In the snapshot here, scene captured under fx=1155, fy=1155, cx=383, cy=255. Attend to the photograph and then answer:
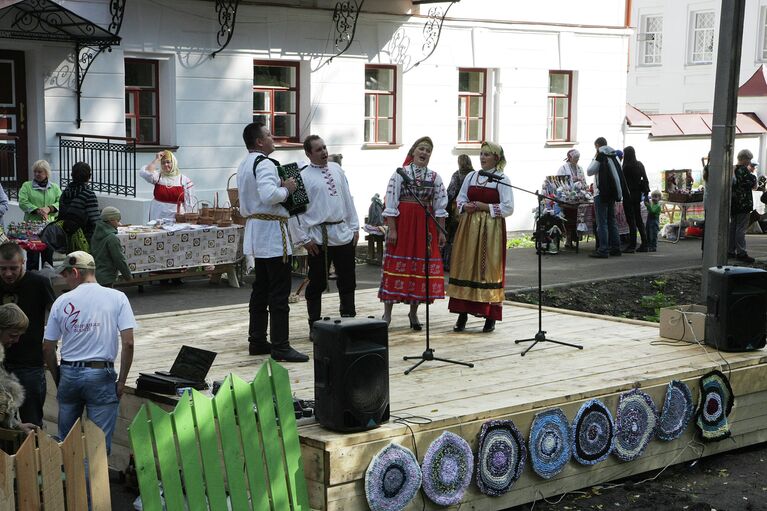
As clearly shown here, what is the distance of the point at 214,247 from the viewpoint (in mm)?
13305

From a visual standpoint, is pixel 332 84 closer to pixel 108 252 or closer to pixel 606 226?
pixel 606 226

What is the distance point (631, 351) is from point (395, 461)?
114 inches

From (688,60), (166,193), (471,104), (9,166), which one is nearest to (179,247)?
(166,193)

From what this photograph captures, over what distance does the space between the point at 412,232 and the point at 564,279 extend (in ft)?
20.2

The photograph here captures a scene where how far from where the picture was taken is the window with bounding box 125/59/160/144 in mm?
15914

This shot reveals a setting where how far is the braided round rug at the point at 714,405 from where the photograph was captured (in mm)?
7898

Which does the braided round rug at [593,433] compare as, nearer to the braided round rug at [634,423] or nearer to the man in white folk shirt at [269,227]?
the braided round rug at [634,423]

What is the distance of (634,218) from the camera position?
58.5 ft

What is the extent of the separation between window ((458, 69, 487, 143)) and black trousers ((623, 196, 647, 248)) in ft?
11.4

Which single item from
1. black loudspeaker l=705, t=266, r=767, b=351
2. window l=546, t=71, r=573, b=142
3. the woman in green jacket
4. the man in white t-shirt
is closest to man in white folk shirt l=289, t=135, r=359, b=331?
the man in white t-shirt

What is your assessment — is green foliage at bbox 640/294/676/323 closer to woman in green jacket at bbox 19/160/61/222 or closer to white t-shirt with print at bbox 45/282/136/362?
woman in green jacket at bbox 19/160/61/222

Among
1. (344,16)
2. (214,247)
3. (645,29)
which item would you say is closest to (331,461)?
(214,247)

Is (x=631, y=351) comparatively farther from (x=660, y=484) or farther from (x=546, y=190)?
(x=546, y=190)

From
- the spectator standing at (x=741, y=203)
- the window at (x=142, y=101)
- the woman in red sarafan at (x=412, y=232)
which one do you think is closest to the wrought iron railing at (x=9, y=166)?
the window at (x=142, y=101)
